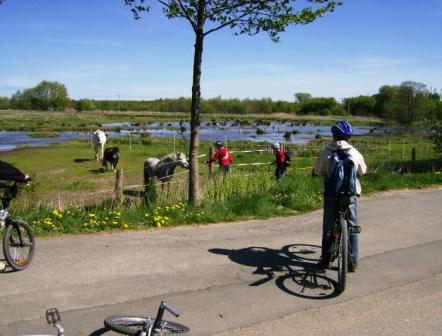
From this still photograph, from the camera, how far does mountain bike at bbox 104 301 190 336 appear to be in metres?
3.66

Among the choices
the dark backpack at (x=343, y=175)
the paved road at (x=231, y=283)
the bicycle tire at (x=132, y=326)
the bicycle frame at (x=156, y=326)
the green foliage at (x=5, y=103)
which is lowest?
the paved road at (x=231, y=283)

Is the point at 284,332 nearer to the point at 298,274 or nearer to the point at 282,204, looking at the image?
the point at 298,274

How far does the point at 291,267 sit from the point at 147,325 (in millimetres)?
3358

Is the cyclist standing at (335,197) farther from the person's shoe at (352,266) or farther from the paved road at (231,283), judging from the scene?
the paved road at (231,283)

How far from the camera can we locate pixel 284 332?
470 centimetres

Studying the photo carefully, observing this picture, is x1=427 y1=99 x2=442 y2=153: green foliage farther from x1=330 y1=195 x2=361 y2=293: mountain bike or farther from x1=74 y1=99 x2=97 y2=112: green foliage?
x1=74 y1=99 x2=97 y2=112: green foliage

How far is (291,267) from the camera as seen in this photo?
6684 mm

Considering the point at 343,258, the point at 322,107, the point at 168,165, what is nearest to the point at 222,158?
the point at 168,165

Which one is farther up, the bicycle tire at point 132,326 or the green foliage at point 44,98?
the green foliage at point 44,98

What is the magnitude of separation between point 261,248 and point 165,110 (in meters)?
178

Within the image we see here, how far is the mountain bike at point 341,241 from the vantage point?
18.7 feet

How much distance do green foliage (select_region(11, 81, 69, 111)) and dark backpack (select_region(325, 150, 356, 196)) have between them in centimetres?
15685

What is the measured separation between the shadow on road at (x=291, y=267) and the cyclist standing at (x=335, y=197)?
0.34 meters

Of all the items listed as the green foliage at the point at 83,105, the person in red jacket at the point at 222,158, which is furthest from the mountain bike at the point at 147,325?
the green foliage at the point at 83,105
